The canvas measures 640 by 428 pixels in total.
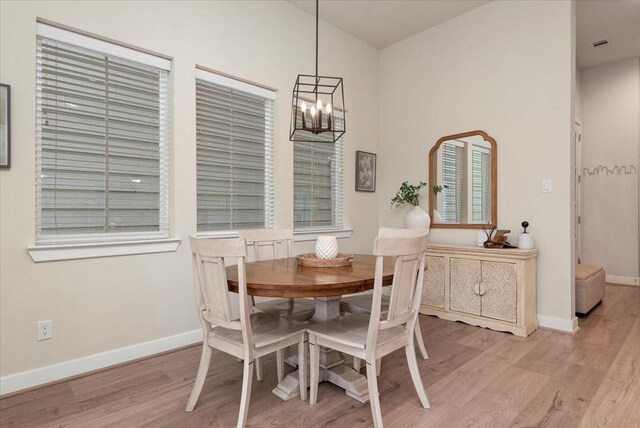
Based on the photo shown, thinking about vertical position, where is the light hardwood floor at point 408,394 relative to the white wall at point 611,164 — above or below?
below

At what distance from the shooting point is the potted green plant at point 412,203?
392cm

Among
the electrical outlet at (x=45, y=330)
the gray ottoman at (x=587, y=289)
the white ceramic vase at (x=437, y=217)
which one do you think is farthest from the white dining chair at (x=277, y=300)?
the gray ottoman at (x=587, y=289)

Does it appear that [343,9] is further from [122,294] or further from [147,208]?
[122,294]

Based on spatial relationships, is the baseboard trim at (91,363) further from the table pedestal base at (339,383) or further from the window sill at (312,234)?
the window sill at (312,234)

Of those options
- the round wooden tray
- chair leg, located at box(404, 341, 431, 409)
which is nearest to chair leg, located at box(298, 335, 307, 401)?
the round wooden tray

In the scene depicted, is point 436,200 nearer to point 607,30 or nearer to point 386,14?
point 386,14

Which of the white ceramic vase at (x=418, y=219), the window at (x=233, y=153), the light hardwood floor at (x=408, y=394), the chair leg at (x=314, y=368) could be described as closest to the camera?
the light hardwood floor at (x=408, y=394)

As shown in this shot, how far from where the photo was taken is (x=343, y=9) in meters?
3.70

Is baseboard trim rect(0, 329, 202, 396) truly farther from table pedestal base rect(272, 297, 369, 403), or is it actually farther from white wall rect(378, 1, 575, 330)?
white wall rect(378, 1, 575, 330)

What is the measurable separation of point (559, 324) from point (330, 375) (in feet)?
7.48

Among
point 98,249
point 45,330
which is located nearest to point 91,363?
point 45,330

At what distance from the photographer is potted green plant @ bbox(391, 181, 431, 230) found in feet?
12.9

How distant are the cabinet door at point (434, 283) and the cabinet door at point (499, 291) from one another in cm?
41

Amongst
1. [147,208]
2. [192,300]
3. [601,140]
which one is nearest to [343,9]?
[147,208]
